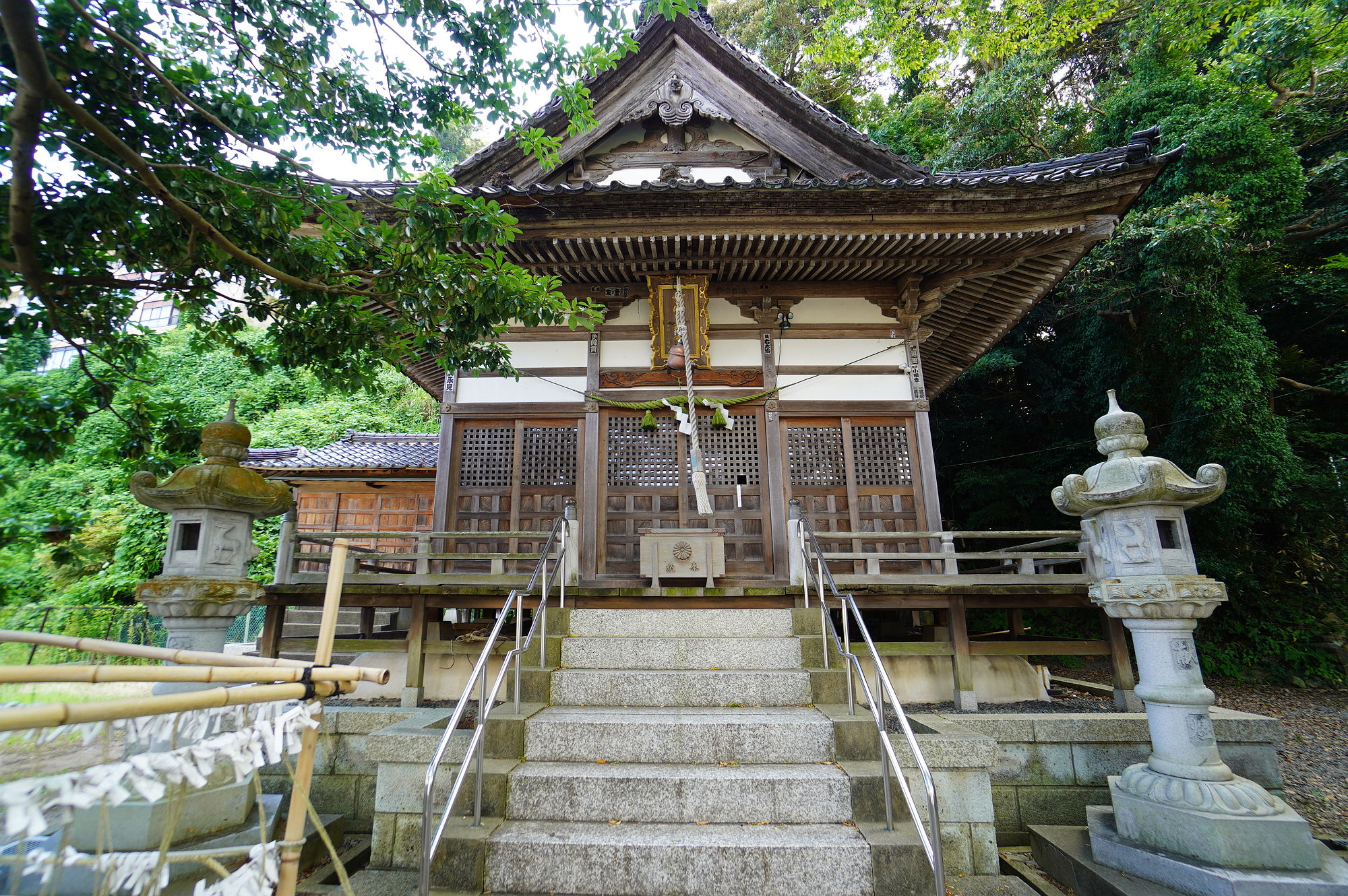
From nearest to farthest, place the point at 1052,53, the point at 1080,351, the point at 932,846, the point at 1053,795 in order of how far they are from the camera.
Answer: the point at 932,846
the point at 1053,795
the point at 1080,351
the point at 1052,53

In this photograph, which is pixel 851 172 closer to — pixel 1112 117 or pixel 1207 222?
pixel 1207 222

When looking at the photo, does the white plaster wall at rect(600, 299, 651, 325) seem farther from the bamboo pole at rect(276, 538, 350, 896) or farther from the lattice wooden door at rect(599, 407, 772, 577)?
the bamboo pole at rect(276, 538, 350, 896)

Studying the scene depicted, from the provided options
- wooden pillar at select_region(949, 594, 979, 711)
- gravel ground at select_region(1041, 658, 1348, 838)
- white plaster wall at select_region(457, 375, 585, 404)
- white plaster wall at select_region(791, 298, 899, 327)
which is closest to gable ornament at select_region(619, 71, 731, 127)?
white plaster wall at select_region(791, 298, 899, 327)

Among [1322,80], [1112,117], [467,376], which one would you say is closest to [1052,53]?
[1112,117]

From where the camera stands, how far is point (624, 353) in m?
8.30

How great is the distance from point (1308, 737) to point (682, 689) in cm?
851

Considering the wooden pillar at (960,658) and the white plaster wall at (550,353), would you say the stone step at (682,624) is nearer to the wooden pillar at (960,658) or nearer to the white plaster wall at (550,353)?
the wooden pillar at (960,658)

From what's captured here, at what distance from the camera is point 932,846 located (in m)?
2.92

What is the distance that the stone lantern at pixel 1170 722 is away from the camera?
363cm

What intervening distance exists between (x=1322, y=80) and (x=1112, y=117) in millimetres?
3358

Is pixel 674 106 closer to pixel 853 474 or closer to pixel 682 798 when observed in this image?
pixel 853 474

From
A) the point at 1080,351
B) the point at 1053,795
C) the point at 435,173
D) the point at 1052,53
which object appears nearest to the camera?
the point at 435,173

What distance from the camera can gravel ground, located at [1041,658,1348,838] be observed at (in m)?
5.76

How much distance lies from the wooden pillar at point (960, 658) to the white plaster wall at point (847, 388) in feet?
9.37
